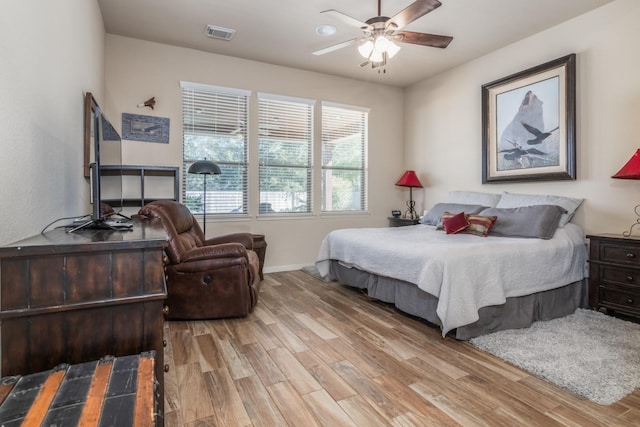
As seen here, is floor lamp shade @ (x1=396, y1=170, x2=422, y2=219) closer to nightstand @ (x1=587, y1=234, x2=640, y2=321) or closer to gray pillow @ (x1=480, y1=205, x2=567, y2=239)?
gray pillow @ (x1=480, y1=205, x2=567, y2=239)

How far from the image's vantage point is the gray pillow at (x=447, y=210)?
13.5 ft

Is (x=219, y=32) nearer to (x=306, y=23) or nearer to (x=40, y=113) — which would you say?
(x=306, y=23)

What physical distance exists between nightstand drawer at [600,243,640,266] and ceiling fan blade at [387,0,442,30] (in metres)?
2.53

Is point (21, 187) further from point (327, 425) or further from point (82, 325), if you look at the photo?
point (327, 425)

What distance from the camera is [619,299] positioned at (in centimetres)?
297

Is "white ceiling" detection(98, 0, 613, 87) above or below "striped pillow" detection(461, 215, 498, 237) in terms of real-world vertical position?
above

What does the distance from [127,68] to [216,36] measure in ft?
3.69

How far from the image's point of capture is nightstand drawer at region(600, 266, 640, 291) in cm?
286

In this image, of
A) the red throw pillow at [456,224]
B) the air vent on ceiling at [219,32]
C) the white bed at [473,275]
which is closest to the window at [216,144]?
the air vent on ceiling at [219,32]

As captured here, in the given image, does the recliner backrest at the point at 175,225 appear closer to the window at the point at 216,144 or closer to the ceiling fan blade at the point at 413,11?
the window at the point at 216,144

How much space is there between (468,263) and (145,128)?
3824 millimetres

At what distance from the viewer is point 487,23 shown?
3.66 m

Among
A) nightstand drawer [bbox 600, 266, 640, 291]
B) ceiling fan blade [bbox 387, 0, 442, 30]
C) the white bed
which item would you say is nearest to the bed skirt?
the white bed

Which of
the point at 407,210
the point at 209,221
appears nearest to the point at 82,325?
the point at 209,221
